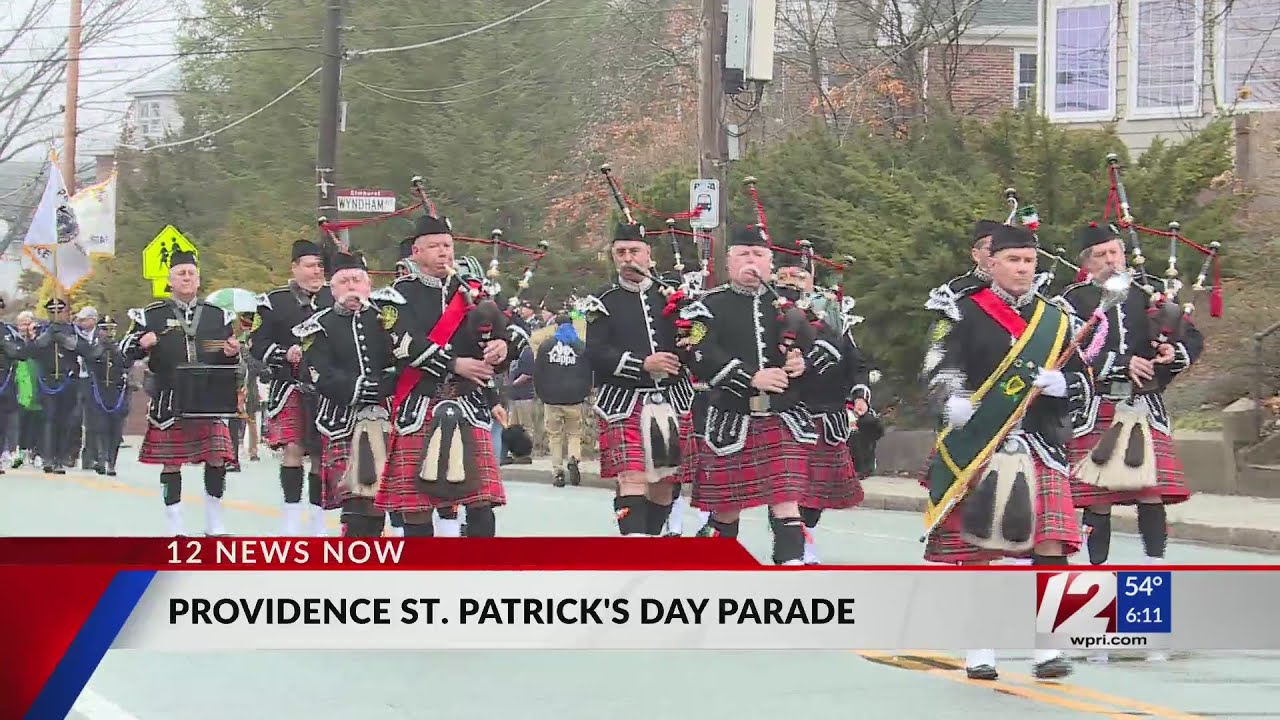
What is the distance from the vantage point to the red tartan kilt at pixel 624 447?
35.5 ft

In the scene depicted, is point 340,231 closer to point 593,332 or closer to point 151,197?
point 151,197

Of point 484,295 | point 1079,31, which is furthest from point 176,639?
point 1079,31

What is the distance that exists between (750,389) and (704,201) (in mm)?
5636

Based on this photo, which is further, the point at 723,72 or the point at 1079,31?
the point at 723,72

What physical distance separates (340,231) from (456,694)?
2654mm

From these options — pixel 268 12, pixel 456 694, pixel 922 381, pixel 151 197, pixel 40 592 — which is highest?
pixel 268 12

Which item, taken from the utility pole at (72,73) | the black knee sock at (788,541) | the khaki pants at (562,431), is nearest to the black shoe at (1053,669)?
the black knee sock at (788,541)

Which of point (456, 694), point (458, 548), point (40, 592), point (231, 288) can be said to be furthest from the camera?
point (231, 288)

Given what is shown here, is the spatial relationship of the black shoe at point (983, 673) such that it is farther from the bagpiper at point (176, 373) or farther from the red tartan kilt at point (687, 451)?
the bagpiper at point (176, 373)

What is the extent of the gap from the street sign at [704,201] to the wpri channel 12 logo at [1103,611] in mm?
8276

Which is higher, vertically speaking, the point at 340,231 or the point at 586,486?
the point at 340,231

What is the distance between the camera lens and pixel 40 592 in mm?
5250

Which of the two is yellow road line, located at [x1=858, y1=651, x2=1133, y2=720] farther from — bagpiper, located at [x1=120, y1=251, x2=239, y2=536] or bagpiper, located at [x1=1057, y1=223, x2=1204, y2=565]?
bagpiper, located at [x1=120, y1=251, x2=239, y2=536]

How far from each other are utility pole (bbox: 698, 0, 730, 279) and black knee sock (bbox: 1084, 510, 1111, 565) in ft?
14.3
